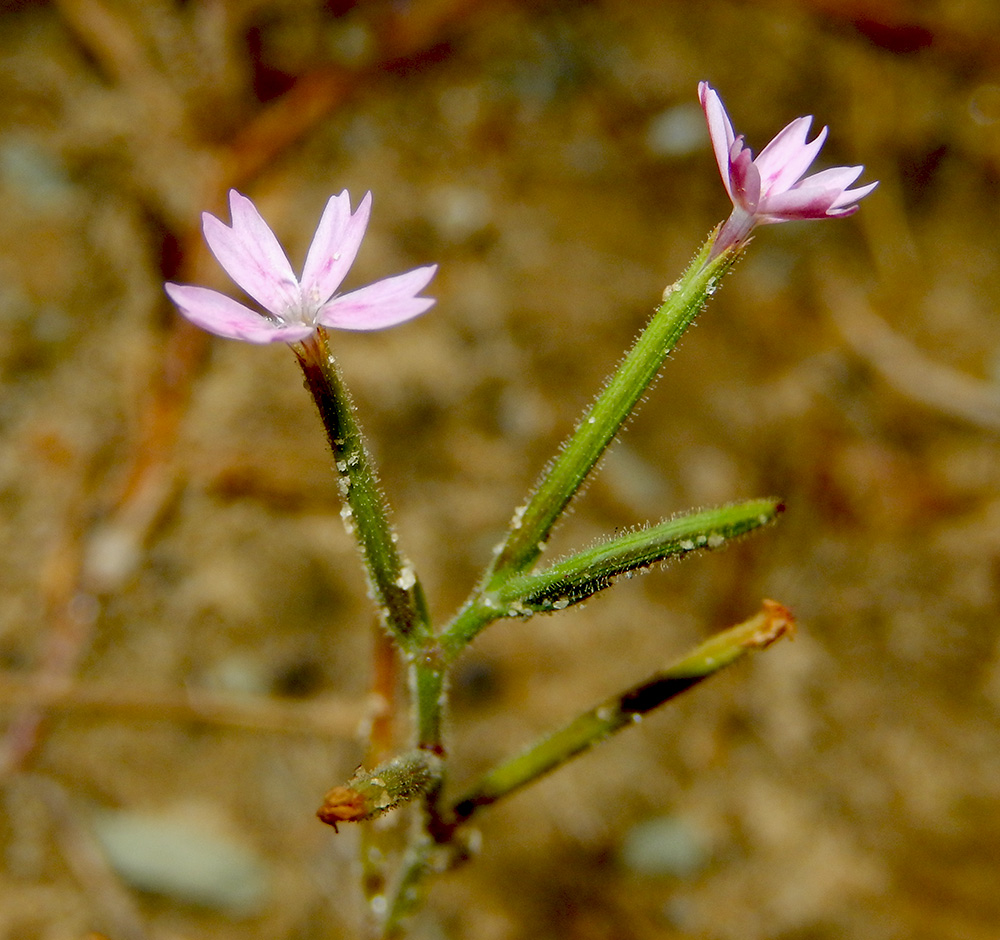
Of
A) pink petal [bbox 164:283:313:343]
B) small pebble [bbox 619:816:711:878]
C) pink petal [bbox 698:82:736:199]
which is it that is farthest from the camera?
small pebble [bbox 619:816:711:878]

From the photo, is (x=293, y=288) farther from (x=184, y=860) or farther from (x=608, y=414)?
(x=184, y=860)

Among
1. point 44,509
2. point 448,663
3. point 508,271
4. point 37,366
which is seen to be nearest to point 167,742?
point 44,509

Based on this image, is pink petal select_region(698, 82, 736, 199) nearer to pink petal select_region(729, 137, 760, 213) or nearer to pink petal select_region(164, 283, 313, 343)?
pink petal select_region(729, 137, 760, 213)

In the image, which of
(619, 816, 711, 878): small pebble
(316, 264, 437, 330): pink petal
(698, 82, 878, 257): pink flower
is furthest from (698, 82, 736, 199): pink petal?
(619, 816, 711, 878): small pebble

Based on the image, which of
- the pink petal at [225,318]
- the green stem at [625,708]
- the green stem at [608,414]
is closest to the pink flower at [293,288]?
the pink petal at [225,318]

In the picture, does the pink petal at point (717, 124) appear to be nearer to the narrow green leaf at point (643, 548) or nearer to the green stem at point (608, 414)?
the green stem at point (608, 414)

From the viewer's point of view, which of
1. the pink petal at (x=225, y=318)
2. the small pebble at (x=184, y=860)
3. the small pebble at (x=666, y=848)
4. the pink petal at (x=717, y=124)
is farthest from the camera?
the small pebble at (x=666, y=848)
